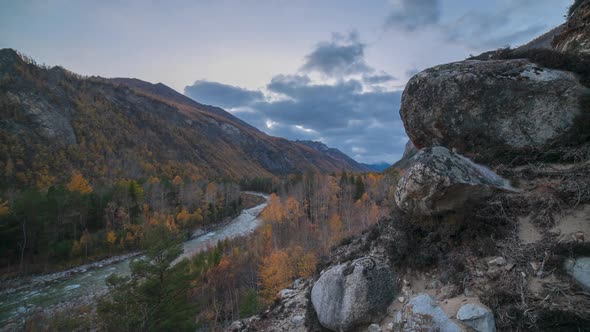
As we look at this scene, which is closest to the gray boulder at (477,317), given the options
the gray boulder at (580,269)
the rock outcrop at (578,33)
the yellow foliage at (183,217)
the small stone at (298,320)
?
the gray boulder at (580,269)

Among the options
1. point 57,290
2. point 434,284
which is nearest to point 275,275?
point 434,284

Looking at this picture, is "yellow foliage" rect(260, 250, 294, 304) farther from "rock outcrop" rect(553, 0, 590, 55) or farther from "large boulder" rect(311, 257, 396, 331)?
"rock outcrop" rect(553, 0, 590, 55)

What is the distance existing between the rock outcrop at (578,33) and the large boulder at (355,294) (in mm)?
8623

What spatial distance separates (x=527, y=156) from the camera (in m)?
6.82

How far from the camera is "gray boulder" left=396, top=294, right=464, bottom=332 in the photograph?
475 cm

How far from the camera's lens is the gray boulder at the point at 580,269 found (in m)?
3.93

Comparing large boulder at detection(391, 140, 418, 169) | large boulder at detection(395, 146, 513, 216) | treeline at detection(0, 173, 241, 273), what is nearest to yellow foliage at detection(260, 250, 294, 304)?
treeline at detection(0, 173, 241, 273)

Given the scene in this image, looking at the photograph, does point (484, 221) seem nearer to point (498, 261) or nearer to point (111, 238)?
point (498, 261)

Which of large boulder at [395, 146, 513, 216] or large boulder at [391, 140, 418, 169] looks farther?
large boulder at [391, 140, 418, 169]

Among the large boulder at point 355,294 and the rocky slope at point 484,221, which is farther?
the large boulder at point 355,294

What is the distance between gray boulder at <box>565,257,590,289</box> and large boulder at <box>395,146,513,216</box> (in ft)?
6.63

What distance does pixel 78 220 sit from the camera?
47.2 meters

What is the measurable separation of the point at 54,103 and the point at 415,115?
139m

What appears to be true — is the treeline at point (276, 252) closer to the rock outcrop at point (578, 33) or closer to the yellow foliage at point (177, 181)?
the rock outcrop at point (578, 33)
